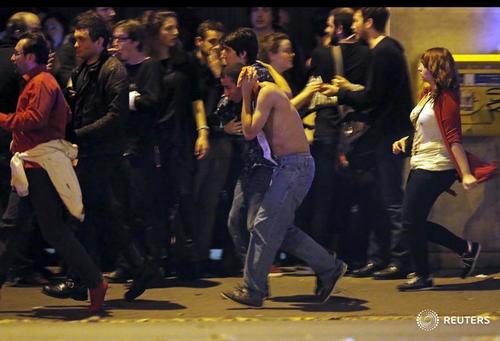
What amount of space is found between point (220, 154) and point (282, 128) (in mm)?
1569

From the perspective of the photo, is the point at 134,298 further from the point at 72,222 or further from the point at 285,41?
the point at 285,41

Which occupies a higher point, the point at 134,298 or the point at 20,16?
the point at 20,16

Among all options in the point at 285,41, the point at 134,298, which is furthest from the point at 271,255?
the point at 285,41

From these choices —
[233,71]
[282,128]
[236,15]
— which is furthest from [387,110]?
[236,15]

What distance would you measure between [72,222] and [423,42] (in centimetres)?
294

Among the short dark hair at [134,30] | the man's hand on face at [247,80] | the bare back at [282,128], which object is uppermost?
the short dark hair at [134,30]

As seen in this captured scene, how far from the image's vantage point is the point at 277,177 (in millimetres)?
7844

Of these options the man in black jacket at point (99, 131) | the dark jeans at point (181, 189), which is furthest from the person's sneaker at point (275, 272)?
the man in black jacket at point (99, 131)

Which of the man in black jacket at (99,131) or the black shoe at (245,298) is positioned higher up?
the man in black jacket at (99,131)

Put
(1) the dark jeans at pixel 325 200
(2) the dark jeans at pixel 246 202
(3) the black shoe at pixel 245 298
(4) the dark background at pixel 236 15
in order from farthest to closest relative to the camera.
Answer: (4) the dark background at pixel 236 15 < (1) the dark jeans at pixel 325 200 < (2) the dark jeans at pixel 246 202 < (3) the black shoe at pixel 245 298

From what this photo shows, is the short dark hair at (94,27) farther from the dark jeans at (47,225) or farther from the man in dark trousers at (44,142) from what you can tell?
the dark jeans at (47,225)

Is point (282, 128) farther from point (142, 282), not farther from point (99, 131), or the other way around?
point (142, 282)

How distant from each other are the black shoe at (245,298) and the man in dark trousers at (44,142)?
85cm

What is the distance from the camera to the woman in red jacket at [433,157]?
27.2ft
